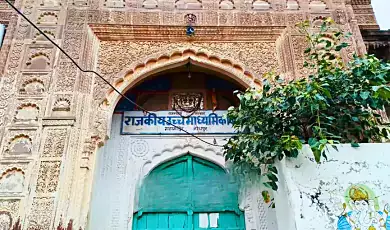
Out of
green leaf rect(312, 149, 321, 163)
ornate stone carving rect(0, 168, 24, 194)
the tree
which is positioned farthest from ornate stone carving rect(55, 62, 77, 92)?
green leaf rect(312, 149, 321, 163)

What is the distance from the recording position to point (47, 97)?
4562mm

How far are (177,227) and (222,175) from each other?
891 millimetres

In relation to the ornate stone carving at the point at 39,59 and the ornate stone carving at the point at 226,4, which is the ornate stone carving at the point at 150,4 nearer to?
the ornate stone carving at the point at 226,4

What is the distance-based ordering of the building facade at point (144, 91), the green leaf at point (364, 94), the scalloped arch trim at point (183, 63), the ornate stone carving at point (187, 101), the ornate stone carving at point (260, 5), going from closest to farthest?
the green leaf at point (364, 94) < the building facade at point (144, 91) < the scalloped arch trim at point (183, 63) < the ornate stone carving at point (260, 5) < the ornate stone carving at point (187, 101)

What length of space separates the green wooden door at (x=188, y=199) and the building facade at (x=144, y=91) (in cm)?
1

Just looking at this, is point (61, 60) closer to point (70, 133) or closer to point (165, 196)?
point (70, 133)

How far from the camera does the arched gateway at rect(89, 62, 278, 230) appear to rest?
4820 mm

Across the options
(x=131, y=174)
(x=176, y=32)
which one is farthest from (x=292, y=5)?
(x=131, y=174)

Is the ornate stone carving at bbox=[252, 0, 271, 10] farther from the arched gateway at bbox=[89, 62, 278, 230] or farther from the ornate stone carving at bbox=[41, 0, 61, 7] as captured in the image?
the ornate stone carving at bbox=[41, 0, 61, 7]

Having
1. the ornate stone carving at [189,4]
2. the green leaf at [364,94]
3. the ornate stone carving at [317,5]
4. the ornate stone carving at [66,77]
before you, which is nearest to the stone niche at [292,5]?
the ornate stone carving at [317,5]

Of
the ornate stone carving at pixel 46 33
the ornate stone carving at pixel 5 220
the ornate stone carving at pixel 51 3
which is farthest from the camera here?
the ornate stone carving at pixel 51 3

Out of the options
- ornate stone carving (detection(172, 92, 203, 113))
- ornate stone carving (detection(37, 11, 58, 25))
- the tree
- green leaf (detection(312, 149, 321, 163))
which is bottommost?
green leaf (detection(312, 149, 321, 163))

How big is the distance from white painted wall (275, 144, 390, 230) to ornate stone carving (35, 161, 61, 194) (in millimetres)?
2181

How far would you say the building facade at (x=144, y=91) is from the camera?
4.38m
